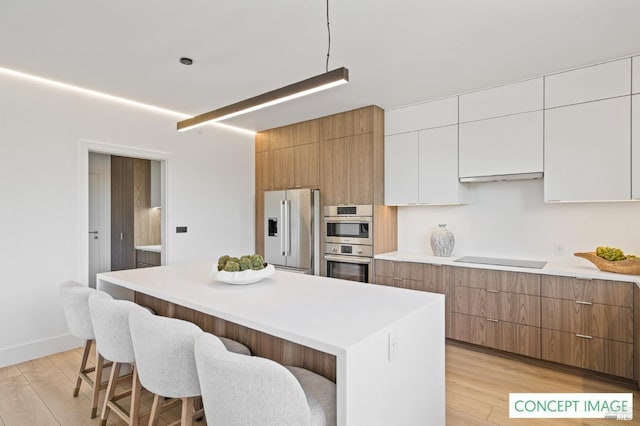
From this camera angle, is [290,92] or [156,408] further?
[290,92]

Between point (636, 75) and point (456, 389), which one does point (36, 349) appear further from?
point (636, 75)

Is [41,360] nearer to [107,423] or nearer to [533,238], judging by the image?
[107,423]

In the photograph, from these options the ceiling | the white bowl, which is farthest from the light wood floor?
the ceiling

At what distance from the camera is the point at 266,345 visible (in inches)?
72.9

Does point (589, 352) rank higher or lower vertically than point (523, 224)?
lower

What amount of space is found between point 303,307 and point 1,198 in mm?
3021

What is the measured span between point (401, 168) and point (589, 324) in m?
2.20

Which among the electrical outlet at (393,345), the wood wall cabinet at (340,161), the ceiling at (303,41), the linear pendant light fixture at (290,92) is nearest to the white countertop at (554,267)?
the wood wall cabinet at (340,161)

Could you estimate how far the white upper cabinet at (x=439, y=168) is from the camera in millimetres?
3561

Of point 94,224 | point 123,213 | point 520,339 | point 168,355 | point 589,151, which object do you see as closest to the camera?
point 168,355

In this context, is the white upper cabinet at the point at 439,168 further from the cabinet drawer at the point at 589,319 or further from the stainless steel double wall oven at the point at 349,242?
the cabinet drawer at the point at 589,319

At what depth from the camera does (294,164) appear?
4664 millimetres

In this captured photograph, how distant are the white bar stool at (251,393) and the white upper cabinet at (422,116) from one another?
3.18 m

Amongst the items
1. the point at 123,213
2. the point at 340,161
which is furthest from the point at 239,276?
the point at 123,213
